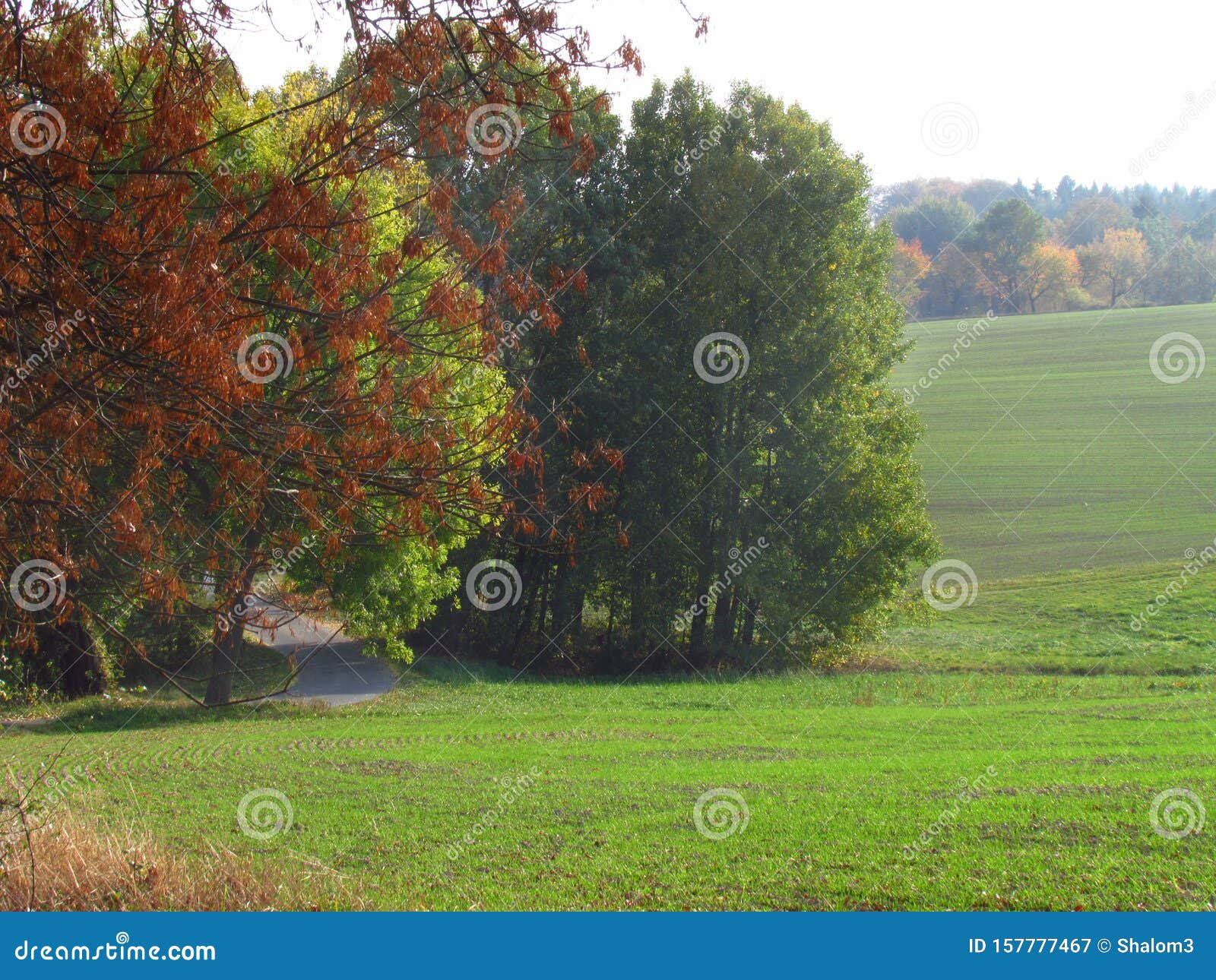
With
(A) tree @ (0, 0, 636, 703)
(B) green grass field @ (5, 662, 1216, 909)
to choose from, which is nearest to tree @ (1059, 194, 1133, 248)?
(B) green grass field @ (5, 662, 1216, 909)

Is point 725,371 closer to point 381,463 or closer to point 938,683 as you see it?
point 938,683

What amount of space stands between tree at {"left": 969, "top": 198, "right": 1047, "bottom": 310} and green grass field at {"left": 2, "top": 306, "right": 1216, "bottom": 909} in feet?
168

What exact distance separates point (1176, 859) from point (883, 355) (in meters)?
26.8

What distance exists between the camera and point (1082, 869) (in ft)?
24.4

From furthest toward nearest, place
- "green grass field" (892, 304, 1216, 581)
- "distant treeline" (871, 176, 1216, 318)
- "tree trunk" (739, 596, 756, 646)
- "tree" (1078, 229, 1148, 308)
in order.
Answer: "tree" (1078, 229, 1148, 308), "distant treeline" (871, 176, 1216, 318), "green grass field" (892, 304, 1216, 581), "tree trunk" (739, 596, 756, 646)

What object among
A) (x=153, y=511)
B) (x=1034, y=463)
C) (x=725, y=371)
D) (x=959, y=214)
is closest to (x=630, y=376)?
(x=725, y=371)

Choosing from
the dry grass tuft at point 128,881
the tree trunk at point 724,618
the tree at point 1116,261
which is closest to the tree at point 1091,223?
the tree at point 1116,261

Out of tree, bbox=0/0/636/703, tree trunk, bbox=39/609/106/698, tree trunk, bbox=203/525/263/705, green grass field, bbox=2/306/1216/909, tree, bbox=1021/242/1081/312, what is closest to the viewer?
tree, bbox=0/0/636/703

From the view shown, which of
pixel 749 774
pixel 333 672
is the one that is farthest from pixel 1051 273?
pixel 749 774

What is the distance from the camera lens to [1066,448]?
2238 inches

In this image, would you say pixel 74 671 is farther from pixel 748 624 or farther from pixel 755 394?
pixel 755 394

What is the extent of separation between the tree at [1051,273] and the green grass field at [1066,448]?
7.22 metres

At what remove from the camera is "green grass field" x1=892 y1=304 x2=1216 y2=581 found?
44.8 meters

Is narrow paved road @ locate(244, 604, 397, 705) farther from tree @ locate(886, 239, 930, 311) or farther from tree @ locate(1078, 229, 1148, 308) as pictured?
tree @ locate(1078, 229, 1148, 308)
